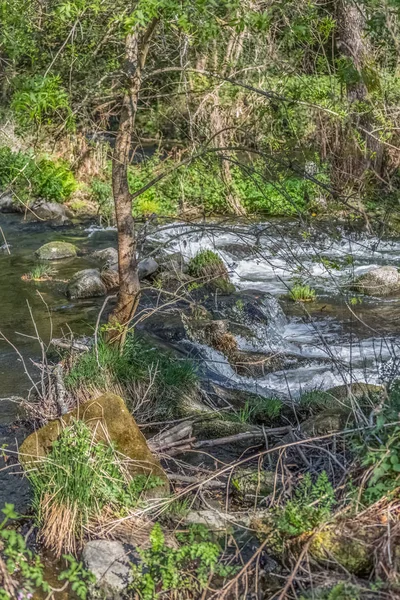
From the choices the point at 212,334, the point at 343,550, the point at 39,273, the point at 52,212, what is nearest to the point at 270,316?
the point at 212,334

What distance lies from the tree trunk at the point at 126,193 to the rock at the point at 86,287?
4127mm

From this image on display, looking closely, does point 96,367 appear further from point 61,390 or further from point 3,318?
point 3,318

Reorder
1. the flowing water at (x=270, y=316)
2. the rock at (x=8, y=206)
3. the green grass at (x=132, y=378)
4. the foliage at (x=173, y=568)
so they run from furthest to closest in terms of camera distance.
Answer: the rock at (x=8, y=206) → the flowing water at (x=270, y=316) → the green grass at (x=132, y=378) → the foliage at (x=173, y=568)

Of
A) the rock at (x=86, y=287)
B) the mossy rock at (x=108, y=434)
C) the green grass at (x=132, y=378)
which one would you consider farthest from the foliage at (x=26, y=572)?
the rock at (x=86, y=287)

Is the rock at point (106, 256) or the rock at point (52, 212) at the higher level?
the rock at point (106, 256)

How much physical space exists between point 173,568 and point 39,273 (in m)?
8.06

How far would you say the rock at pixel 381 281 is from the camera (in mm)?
10367

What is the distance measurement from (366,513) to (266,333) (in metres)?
5.22

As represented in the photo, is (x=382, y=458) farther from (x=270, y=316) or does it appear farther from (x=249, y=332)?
(x=270, y=316)

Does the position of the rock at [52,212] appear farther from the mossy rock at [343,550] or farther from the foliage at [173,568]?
the mossy rock at [343,550]

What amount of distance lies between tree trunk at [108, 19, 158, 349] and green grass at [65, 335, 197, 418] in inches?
7.5

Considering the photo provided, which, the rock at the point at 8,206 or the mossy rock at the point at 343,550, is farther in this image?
the rock at the point at 8,206

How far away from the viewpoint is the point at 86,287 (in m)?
10.1

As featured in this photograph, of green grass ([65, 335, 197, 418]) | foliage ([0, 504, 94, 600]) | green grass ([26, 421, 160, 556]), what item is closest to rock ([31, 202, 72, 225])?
green grass ([65, 335, 197, 418])
